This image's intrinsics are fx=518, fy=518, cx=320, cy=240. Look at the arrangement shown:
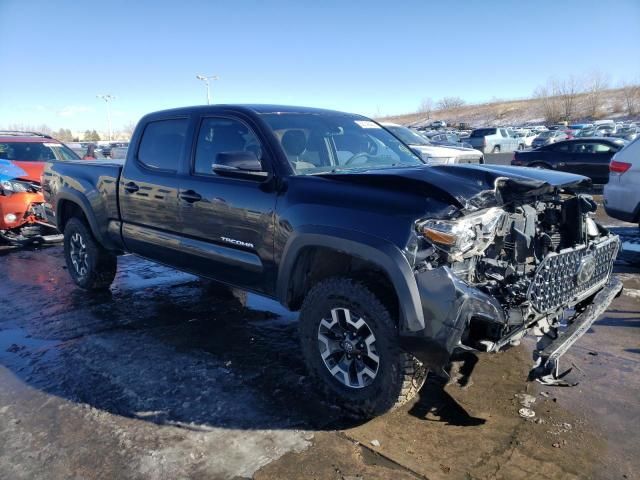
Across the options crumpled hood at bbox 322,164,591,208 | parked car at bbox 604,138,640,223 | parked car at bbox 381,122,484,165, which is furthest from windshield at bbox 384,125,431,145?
crumpled hood at bbox 322,164,591,208

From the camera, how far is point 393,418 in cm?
320

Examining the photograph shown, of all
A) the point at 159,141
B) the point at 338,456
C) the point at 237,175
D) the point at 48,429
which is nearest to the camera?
the point at 338,456

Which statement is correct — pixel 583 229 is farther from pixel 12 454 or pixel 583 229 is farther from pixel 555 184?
pixel 12 454

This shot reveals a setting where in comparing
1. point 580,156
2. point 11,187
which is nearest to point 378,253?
point 11,187

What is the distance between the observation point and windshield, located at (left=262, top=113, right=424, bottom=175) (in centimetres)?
382

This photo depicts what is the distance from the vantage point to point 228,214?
384cm

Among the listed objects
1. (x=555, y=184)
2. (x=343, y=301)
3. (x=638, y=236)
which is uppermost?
(x=555, y=184)

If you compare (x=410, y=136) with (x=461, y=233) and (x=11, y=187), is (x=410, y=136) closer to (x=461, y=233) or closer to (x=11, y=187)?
(x=11, y=187)

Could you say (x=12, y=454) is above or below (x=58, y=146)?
below

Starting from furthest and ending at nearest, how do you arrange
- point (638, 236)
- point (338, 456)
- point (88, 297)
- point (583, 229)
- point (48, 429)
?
point (638, 236) → point (88, 297) → point (583, 229) → point (48, 429) → point (338, 456)

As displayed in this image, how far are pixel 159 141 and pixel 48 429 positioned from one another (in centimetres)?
268

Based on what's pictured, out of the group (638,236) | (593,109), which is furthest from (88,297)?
(593,109)

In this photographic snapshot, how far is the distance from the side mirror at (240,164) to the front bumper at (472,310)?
1.43 meters

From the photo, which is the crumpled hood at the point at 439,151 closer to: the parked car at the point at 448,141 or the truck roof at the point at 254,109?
the parked car at the point at 448,141
